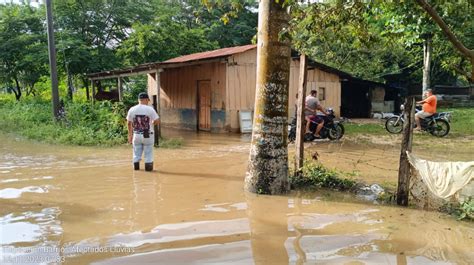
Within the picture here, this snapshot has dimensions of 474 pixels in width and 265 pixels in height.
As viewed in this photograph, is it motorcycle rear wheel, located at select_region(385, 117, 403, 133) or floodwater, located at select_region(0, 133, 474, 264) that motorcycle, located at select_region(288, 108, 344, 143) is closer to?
motorcycle rear wheel, located at select_region(385, 117, 403, 133)

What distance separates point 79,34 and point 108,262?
23.2m

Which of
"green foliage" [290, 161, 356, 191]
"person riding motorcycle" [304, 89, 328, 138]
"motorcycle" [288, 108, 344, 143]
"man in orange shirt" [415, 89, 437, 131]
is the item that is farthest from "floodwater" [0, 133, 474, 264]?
"man in orange shirt" [415, 89, 437, 131]

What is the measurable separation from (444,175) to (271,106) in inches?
101

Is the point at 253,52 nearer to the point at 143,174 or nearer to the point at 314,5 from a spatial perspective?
the point at 143,174

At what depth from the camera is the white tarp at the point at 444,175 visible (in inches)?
206

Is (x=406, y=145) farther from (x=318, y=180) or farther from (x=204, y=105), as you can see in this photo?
(x=204, y=105)

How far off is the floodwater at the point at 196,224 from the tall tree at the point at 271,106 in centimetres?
35

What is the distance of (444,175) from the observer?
5.39 meters

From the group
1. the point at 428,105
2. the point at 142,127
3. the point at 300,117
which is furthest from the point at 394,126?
the point at 142,127

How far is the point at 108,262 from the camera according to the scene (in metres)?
3.94

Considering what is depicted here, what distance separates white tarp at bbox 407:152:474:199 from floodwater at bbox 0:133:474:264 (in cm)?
36

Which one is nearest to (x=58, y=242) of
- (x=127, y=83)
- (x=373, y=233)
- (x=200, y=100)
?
(x=373, y=233)

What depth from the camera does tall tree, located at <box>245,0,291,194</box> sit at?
6.23 m

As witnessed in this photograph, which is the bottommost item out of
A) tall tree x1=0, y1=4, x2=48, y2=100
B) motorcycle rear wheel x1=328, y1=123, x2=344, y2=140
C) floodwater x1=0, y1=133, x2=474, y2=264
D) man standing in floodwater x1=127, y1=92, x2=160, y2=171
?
floodwater x1=0, y1=133, x2=474, y2=264
